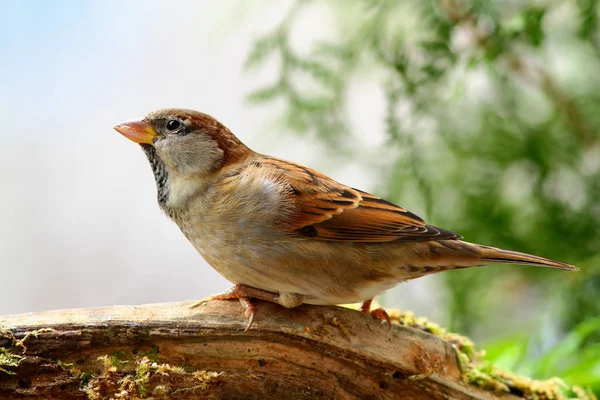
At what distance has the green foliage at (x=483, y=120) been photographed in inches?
→ 104

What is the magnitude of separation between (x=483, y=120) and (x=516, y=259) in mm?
1754

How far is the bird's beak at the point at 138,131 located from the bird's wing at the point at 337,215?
0.34 m

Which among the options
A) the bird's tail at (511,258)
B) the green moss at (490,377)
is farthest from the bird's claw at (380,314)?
the bird's tail at (511,258)

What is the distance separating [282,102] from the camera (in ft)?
10.3

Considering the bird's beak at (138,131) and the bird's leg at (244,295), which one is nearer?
the bird's leg at (244,295)

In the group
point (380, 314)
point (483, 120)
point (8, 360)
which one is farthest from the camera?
point (483, 120)

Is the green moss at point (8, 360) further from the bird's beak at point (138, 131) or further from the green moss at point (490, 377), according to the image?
the green moss at point (490, 377)

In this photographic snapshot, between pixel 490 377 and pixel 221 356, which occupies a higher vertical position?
pixel 490 377

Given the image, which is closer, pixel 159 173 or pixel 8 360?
pixel 8 360

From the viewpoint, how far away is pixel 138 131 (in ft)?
6.40

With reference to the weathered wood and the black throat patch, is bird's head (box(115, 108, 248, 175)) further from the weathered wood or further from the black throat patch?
the weathered wood

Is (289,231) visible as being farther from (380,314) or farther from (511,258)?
(511,258)

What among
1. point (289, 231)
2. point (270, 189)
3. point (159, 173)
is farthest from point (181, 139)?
point (289, 231)

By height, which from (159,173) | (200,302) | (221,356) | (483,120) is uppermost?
(483,120)
